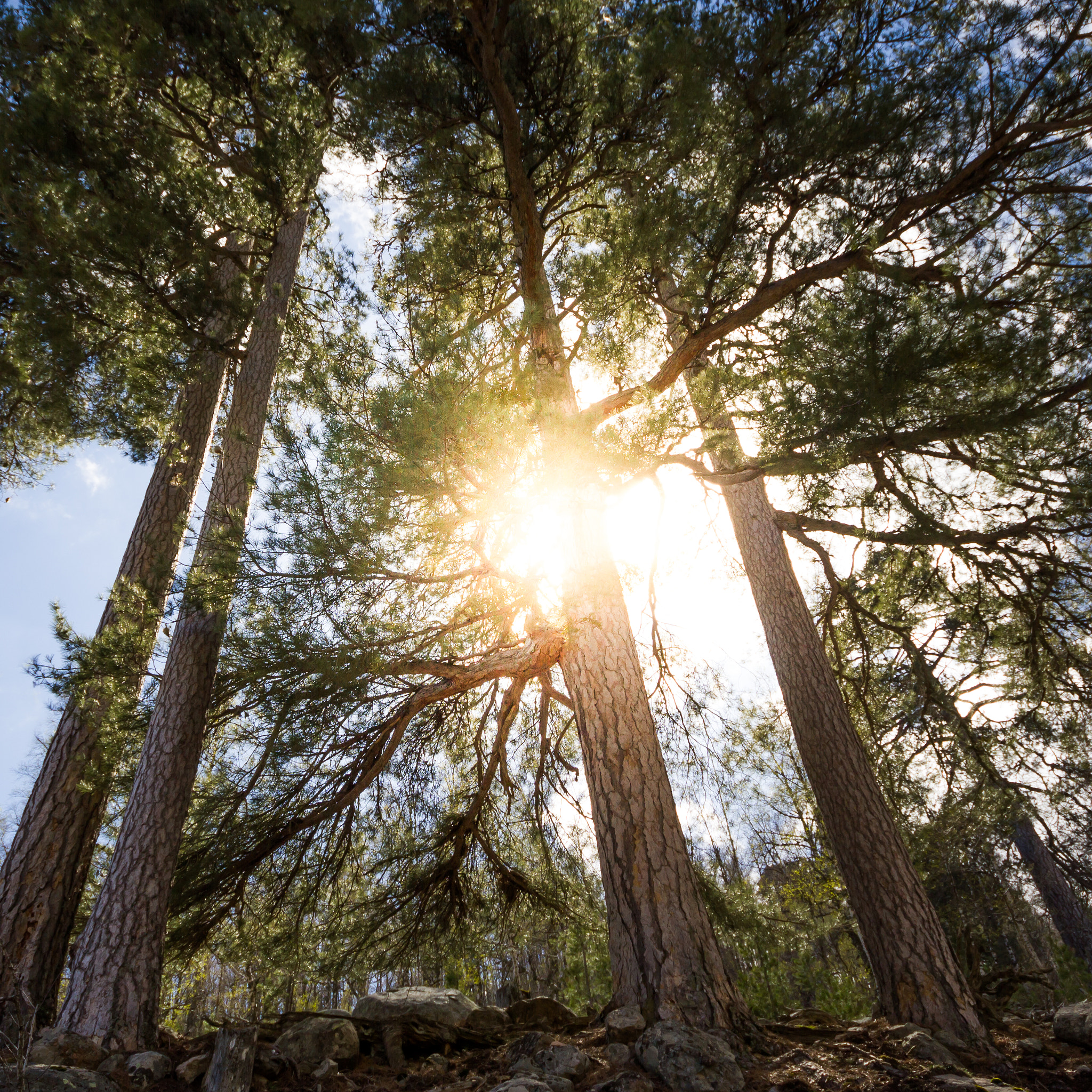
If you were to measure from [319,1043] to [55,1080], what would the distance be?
3.74 ft

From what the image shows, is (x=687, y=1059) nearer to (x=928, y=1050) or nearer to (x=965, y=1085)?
(x=965, y=1085)

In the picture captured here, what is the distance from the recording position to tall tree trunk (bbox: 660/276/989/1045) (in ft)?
12.0

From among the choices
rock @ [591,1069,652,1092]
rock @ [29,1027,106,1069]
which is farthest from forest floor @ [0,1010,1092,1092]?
rock @ [29,1027,106,1069]

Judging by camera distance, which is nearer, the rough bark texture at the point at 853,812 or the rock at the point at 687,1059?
the rock at the point at 687,1059

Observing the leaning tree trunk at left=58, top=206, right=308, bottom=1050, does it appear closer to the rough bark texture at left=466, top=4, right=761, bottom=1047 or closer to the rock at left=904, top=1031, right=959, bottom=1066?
the rough bark texture at left=466, top=4, right=761, bottom=1047

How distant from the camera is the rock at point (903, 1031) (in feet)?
9.93

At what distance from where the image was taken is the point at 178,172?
458 cm

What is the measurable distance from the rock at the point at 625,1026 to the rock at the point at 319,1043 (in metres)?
1.33

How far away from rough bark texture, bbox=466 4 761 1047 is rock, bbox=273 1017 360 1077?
135 cm

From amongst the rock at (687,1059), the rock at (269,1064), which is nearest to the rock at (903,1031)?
the rock at (687,1059)

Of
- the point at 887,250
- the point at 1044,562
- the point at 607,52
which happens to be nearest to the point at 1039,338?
the point at 887,250

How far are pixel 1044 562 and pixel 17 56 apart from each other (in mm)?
8779

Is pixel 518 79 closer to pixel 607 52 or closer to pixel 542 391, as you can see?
pixel 607 52

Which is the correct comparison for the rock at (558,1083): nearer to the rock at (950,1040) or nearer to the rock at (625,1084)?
the rock at (625,1084)
